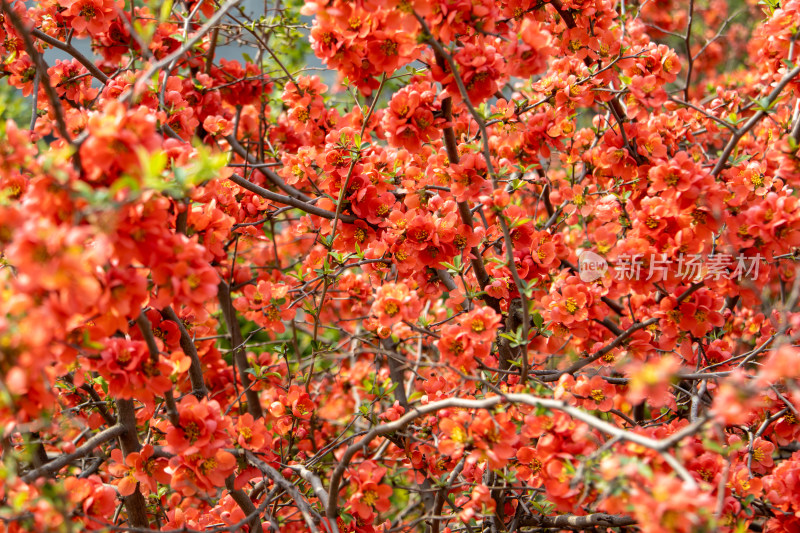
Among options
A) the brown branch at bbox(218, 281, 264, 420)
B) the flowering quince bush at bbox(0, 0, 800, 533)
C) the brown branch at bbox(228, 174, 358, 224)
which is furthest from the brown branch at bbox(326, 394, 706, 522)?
the brown branch at bbox(218, 281, 264, 420)

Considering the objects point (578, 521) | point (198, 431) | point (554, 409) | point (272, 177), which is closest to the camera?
point (554, 409)

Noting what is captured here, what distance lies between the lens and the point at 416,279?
2.01m

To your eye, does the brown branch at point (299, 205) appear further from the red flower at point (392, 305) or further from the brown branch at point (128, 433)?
the brown branch at point (128, 433)

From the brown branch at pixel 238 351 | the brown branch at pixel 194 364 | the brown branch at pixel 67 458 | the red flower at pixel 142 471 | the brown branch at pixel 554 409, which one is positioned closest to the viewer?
the brown branch at pixel 554 409

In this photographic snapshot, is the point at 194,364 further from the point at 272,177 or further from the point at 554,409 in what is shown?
the point at 272,177

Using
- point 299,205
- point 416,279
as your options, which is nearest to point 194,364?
point 299,205

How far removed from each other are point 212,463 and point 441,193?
1263mm

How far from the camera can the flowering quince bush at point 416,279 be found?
1.05 metres

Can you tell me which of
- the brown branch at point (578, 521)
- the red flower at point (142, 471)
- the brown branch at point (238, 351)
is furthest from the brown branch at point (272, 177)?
the brown branch at point (578, 521)

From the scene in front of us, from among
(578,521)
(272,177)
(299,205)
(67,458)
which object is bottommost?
(578,521)

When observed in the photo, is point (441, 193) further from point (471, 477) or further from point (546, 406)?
point (546, 406)

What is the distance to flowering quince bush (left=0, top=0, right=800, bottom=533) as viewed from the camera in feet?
3.44

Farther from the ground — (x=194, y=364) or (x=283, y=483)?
(x=194, y=364)

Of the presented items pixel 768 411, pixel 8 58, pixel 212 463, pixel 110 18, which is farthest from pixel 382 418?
pixel 8 58
